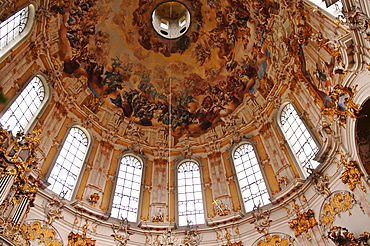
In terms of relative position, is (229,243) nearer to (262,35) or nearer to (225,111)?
(225,111)

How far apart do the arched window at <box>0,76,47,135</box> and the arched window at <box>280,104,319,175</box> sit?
40.8 ft

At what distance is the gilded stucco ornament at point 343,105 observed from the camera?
10.7m

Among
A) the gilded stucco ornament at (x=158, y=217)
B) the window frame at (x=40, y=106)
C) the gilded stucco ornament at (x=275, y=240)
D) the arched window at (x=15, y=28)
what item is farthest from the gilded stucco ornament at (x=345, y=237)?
the arched window at (x=15, y=28)

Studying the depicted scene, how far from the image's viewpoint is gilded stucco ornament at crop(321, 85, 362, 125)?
35.0ft

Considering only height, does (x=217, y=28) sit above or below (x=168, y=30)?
below

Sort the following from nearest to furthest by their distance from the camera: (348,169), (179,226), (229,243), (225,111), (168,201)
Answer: (348,169)
(229,243)
(179,226)
(168,201)
(225,111)

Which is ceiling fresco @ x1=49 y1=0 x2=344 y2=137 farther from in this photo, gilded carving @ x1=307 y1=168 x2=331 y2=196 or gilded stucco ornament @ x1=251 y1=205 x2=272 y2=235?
gilded stucco ornament @ x1=251 y1=205 x2=272 y2=235

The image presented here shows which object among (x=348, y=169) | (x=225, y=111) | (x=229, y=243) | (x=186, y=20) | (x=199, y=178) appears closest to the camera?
(x=348, y=169)

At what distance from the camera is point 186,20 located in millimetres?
23672

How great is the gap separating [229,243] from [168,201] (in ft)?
13.2

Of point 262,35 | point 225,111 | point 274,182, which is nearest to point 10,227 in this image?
point 274,182

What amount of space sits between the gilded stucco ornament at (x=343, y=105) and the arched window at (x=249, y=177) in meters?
5.62

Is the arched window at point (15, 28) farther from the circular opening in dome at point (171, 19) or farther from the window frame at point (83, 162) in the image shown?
the circular opening in dome at point (171, 19)

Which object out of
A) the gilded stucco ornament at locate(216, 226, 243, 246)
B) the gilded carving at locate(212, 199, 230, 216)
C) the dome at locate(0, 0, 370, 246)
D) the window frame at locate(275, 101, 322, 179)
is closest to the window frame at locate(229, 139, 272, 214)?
the dome at locate(0, 0, 370, 246)
